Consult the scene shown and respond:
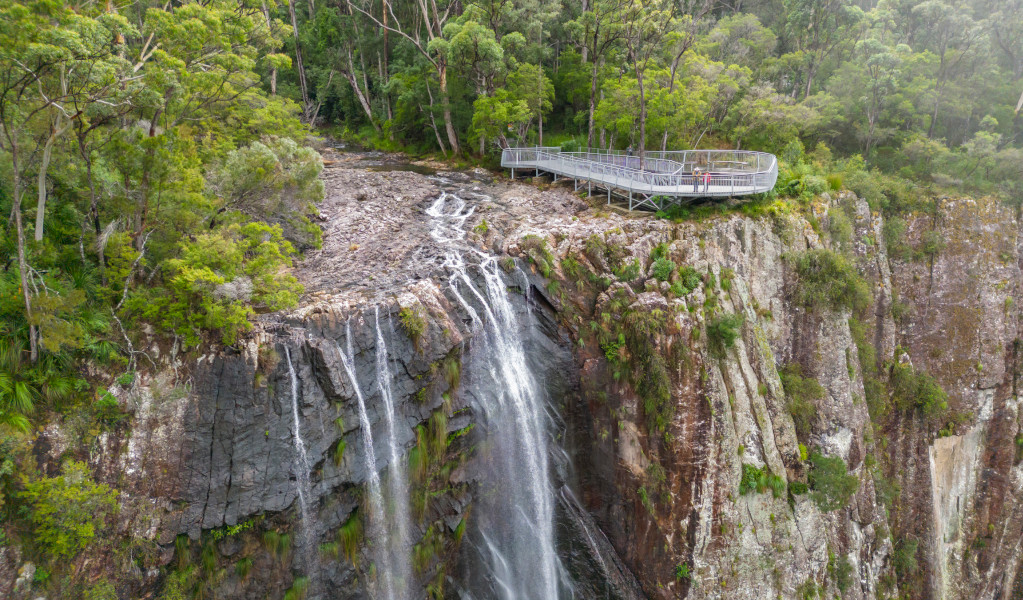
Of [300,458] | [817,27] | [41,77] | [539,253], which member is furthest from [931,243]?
[41,77]

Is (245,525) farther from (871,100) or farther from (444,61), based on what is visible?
(871,100)

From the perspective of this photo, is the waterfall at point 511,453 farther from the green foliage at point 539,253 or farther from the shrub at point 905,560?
the shrub at point 905,560

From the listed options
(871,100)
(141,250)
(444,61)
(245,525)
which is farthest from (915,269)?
(141,250)

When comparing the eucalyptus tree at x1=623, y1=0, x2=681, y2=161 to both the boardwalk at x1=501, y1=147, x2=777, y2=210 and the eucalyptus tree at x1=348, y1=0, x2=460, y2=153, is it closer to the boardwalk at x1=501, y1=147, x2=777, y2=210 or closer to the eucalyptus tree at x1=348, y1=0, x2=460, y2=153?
the boardwalk at x1=501, y1=147, x2=777, y2=210

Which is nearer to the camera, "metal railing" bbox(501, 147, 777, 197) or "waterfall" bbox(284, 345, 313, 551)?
"waterfall" bbox(284, 345, 313, 551)

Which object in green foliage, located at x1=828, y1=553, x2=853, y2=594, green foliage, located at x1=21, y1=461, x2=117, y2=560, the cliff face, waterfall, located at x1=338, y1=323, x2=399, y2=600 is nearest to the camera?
green foliage, located at x1=21, y1=461, x2=117, y2=560

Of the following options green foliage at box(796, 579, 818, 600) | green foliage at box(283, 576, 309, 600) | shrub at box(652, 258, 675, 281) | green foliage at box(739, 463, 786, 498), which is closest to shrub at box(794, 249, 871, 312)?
shrub at box(652, 258, 675, 281)

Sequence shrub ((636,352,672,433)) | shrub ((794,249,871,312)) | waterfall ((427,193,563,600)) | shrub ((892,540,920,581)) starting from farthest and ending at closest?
shrub ((892,540,920,581)) < shrub ((794,249,871,312)) < shrub ((636,352,672,433)) < waterfall ((427,193,563,600))
